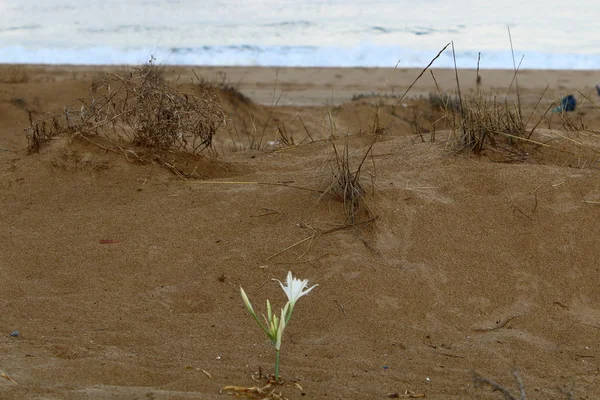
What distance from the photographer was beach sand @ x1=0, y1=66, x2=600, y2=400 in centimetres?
277

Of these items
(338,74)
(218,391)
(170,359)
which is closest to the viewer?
(218,391)

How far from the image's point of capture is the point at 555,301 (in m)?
3.48

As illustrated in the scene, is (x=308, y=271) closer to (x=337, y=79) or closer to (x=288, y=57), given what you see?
(x=337, y=79)

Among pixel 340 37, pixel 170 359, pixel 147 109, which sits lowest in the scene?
pixel 170 359

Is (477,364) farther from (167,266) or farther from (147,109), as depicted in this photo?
(147,109)

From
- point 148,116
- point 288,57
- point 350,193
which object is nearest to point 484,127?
point 350,193

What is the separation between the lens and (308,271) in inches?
140

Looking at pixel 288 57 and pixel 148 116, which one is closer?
pixel 148 116

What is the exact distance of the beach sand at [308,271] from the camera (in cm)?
277

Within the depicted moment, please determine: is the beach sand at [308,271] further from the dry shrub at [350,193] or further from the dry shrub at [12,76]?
the dry shrub at [12,76]

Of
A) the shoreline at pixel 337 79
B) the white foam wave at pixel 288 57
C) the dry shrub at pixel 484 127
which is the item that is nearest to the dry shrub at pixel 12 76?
the shoreline at pixel 337 79

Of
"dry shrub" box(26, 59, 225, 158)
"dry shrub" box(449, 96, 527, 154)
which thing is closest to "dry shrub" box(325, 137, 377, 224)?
"dry shrub" box(449, 96, 527, 154)

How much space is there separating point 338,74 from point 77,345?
13286 mm

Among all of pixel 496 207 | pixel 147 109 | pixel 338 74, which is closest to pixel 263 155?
pixel 147 109
